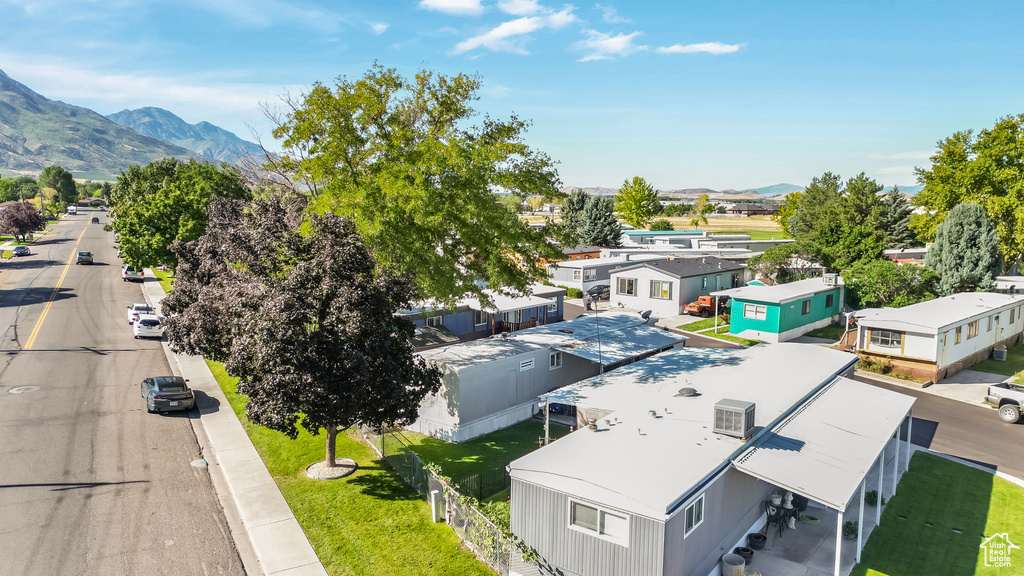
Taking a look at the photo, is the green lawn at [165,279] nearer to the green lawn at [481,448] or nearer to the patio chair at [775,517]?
the green lawn at [481,448]

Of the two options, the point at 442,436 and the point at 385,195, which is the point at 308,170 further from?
the point at 442,436

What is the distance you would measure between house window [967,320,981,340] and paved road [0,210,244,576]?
121 feet

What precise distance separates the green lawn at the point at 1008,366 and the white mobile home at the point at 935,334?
0.45 metres

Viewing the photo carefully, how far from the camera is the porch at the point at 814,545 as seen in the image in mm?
13812

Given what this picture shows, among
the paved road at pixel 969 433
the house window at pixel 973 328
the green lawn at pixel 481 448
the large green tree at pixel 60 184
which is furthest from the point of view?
the large green tree at pixel 60 184

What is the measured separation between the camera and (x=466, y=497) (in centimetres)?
1472

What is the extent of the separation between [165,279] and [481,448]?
5047 cm

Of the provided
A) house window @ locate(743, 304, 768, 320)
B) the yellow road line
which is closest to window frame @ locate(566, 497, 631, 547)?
house window @ locate(743, 304, 768, 320)

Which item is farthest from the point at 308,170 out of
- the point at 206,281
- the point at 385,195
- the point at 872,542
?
the point at 872,542

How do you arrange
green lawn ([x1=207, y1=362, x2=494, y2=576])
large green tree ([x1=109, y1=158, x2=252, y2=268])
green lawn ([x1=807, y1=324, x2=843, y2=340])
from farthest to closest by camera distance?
large green tree ([x1=109, y1=158, x2=252, y2=268])
green lawn ([x1=807, y1=324, x2=843, y2=340])
green lawn ([x1=207, y1=362, x2=494, y2=576])

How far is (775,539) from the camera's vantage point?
15461 millimetres

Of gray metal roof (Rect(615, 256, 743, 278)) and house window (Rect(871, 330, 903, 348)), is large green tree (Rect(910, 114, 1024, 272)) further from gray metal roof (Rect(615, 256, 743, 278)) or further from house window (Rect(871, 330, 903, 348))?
house window (Rect(871, 330, 903, 348))

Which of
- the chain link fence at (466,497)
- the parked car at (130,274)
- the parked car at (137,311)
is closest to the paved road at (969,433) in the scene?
the chain link fence at (466,497)

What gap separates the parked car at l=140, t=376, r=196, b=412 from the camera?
22.8m
